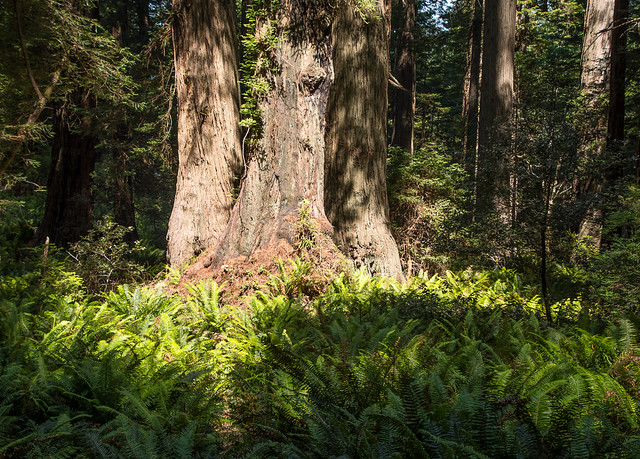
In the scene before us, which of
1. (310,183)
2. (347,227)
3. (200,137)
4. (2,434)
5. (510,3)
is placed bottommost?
(2,434)

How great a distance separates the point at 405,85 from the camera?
55.0 ft

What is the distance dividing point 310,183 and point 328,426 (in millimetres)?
4386

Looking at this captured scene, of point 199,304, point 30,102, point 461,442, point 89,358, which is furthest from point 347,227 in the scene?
point 30,102

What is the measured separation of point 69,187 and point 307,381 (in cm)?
989

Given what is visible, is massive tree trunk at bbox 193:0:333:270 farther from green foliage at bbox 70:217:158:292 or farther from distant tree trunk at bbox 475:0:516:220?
distant tree trunk at bbox 475:0:516:220

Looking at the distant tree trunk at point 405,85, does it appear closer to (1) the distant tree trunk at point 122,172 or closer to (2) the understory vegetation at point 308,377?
(1) the distant tree trunk at point 122,172

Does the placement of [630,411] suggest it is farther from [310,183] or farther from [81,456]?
[310,183]

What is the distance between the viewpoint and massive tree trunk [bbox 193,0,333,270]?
657 centimetres

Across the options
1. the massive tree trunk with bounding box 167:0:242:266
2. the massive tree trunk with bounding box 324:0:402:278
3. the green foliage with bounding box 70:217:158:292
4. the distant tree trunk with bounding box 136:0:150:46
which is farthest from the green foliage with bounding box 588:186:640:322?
the distant tree trunk with bounding box 136:0:150:46

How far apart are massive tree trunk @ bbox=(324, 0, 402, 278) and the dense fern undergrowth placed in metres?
1.91

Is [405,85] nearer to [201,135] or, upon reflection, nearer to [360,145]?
[360,145]

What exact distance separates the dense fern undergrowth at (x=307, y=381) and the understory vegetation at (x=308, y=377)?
0.05 feet

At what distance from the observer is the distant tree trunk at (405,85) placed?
630 inches

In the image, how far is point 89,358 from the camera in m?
3.94
